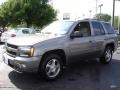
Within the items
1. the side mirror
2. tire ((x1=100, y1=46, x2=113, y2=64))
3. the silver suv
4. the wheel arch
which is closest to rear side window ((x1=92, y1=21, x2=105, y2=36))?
the silver suv

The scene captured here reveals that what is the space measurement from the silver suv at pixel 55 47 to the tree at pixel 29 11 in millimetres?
21389

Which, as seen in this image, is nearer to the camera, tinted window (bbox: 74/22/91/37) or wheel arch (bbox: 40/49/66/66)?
wheel arch (bbox: 40/49/66/66)

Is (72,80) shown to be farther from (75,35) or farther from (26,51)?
(26,51)

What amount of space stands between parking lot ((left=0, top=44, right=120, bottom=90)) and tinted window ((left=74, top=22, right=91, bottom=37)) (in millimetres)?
1302

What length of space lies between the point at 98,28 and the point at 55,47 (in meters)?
2.65

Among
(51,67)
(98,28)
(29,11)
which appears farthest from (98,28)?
(29,11)

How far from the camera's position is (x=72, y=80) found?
693cm

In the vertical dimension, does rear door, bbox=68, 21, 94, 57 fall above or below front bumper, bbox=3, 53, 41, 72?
above

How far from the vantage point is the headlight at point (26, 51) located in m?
6.15

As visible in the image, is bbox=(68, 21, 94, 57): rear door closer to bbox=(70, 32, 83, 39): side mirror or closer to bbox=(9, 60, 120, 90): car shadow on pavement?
bbox=(70, 32, 83, 39): side mirror

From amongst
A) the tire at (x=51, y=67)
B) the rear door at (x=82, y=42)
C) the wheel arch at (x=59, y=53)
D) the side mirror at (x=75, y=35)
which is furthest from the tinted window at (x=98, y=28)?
the tire at (x=51, y=67)

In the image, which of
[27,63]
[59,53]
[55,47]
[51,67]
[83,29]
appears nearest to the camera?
[27,63]

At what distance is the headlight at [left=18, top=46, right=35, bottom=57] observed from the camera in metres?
6.15

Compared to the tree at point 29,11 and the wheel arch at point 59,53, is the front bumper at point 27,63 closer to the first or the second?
the wheel arch at point 59,53
